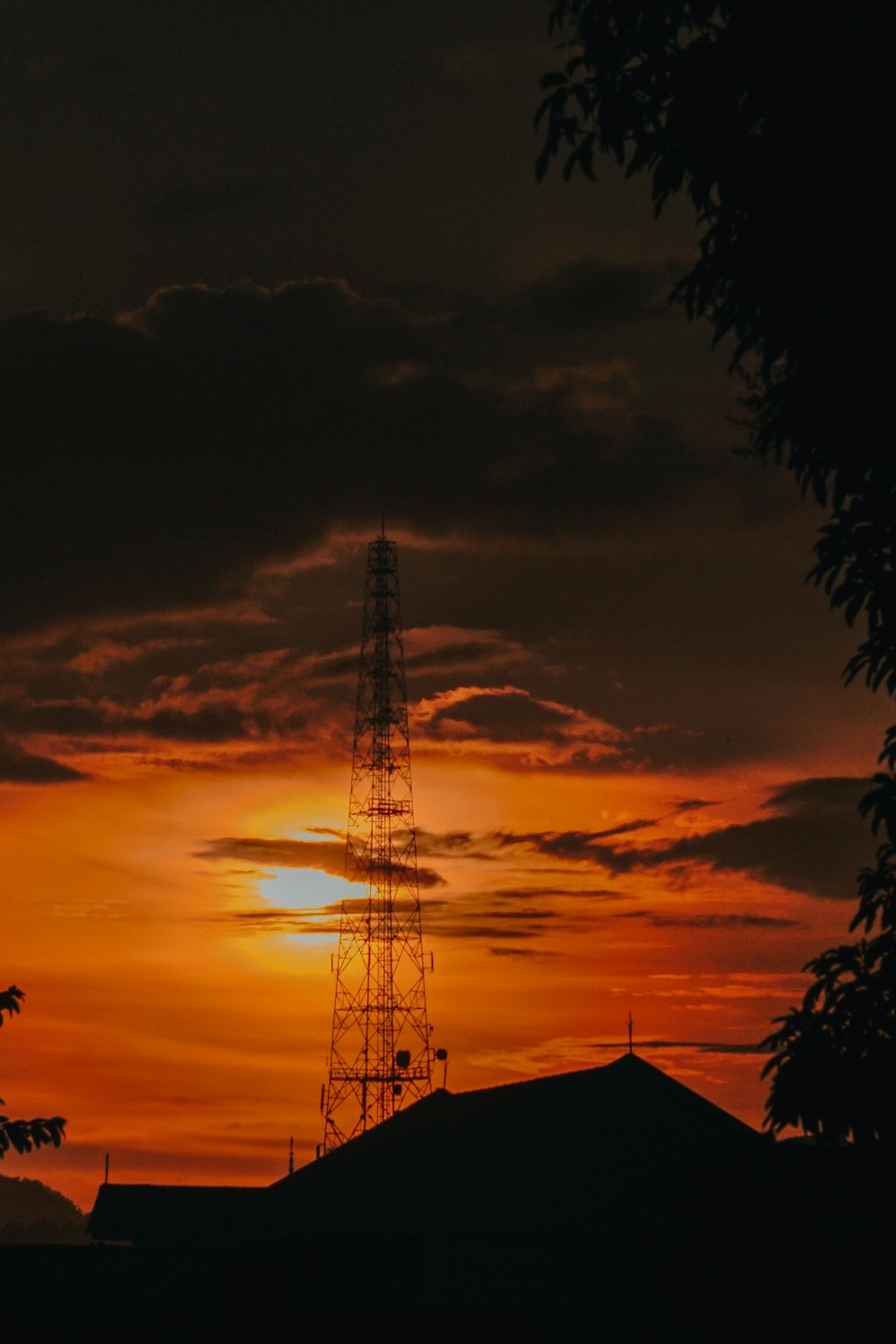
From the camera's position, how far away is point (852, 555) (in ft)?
45.9

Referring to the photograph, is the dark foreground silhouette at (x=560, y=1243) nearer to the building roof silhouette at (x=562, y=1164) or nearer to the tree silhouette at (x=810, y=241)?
the building roof silhouette at (x=562, y=1164)

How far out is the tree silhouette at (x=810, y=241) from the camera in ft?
43.8

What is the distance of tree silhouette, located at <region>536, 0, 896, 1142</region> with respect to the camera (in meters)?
13.4

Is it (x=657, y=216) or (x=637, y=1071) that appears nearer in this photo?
(x=657, y=216)

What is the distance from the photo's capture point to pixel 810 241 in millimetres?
13617

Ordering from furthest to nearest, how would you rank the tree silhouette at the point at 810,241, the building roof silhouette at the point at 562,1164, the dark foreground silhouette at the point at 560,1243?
the building roof silhouette at the point at 562,1164, the dark foreground silhouette at the point at 560,1243, the tree silhouette at the point at 810,241

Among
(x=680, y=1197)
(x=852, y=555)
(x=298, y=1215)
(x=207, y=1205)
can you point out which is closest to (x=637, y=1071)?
(x=680, y=1197)

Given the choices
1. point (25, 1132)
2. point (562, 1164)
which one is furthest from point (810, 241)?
point (562, 1164)

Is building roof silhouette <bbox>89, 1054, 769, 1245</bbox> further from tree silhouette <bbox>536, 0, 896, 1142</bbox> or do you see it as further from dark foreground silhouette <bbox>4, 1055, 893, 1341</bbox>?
tree silhouette <bbox>536, 0, 896, 1142</bbox>

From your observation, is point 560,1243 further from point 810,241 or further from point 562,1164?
point 810,241

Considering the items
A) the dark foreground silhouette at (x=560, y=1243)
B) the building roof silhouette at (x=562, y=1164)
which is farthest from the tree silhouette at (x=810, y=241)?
the building roof silhouette at (x=562, y=1164)

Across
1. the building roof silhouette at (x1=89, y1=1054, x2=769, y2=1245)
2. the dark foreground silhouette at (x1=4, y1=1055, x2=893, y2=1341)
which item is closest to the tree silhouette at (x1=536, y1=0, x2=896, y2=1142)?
the dark foreground silhouette at (x1=4, y1=1055, x2=893, y2=1341)

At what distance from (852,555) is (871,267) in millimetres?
2575

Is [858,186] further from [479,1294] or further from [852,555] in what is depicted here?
[479,1294]
